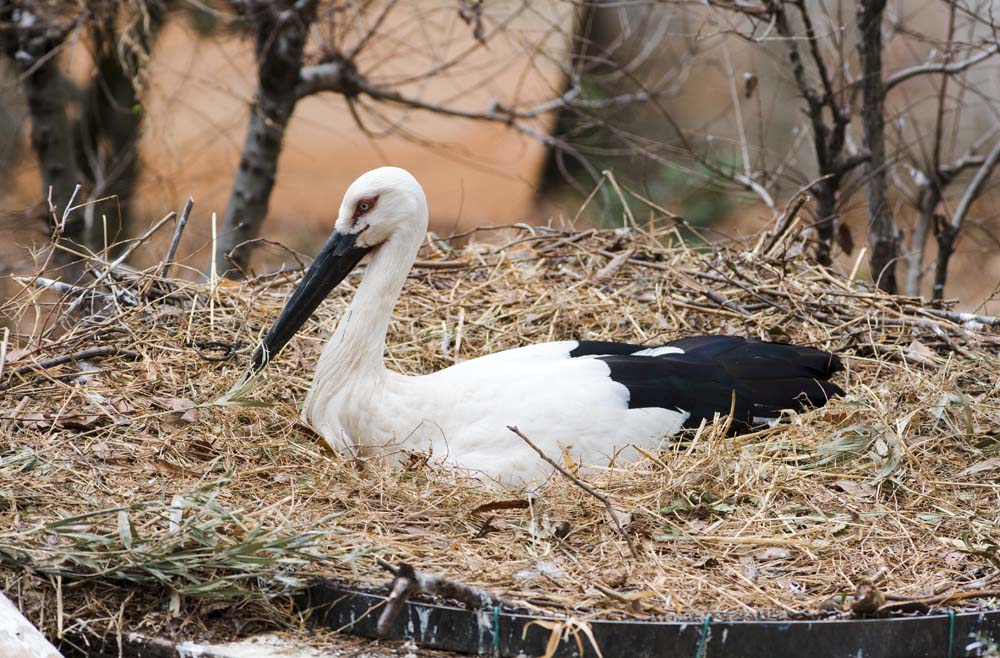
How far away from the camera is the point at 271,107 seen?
7047mm

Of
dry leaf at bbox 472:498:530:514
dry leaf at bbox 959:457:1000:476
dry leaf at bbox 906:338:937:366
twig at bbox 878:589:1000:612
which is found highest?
dry leaf at bbox 906:338:937:366

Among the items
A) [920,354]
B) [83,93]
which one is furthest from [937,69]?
[83,93]

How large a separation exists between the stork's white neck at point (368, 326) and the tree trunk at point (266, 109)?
1.99 m

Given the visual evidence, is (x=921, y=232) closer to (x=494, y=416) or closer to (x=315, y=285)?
(x=494, y=416)

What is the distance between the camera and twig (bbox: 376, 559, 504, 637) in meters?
2.77

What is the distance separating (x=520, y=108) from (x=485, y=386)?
406 cm

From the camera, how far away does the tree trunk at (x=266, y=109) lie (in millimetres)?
6496

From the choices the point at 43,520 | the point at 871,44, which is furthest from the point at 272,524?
the point at 871,44

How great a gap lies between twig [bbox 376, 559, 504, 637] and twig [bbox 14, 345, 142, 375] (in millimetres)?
2037

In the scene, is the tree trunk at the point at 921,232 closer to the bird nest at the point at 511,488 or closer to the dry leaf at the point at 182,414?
the bird nest at the point at 511,488

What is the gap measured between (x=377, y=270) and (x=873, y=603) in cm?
213

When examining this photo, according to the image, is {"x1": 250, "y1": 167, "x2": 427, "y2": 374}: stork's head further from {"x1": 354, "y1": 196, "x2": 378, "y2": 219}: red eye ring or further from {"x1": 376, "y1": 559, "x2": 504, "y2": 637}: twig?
{"x1": 376, "y1": 559, "x2": 504, "y2": 637}: twig

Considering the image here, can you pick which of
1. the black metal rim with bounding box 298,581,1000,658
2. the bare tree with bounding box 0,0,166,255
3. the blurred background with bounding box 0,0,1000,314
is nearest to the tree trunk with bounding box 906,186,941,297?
the blurred background with bounding box 0,0,1000,314

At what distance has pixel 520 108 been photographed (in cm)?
789
